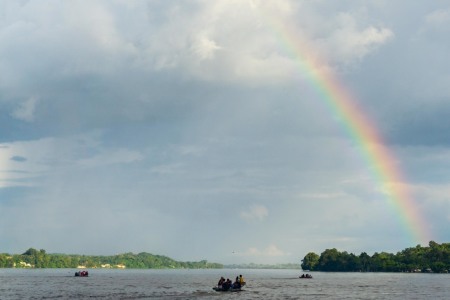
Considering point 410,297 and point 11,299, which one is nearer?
point 11,299

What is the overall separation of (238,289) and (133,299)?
34.3 metres

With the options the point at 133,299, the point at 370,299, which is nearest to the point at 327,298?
the point at 370,299

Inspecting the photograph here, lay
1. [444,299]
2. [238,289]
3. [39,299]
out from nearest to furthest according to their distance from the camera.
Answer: [39,299], [444,299], [238,289]

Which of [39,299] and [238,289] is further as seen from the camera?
[238,289]

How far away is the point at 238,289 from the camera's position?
120500 millimetres

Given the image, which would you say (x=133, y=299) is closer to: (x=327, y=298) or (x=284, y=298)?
(x=284, y=298)

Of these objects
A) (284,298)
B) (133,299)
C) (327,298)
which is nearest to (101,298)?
(133,299)

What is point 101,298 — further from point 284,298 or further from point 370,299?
point 370,299

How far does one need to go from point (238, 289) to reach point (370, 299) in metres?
32.9

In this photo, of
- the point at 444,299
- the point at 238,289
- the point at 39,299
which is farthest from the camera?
the point at 238,289

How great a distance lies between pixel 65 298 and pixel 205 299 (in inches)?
965

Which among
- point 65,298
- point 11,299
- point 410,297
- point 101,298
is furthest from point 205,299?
point 410,297

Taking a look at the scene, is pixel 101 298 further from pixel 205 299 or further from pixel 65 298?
pixel 205 299

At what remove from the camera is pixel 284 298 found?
9975 centimetres
